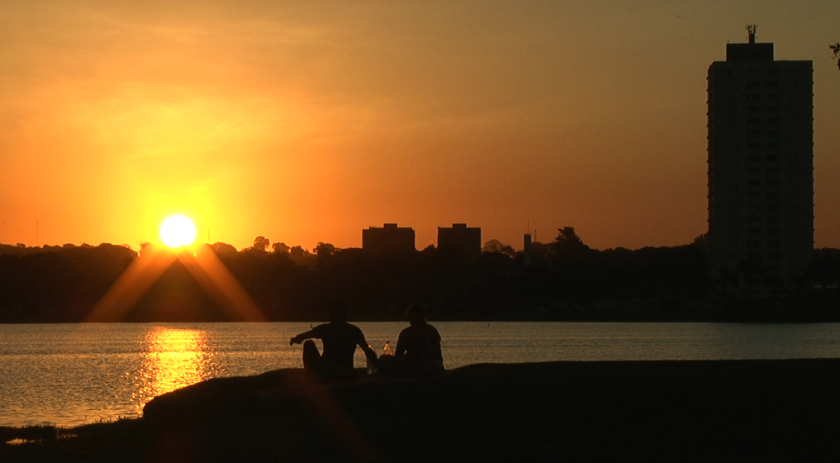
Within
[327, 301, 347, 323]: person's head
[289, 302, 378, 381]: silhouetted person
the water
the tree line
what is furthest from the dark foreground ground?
the tree line

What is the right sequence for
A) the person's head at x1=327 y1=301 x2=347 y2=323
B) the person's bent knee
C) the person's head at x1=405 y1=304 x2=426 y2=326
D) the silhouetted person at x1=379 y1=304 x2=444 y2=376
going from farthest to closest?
the person's head at x1=405 y1=304 x2=426 y2=326 → the person's head at x1=327 y1=301 x2=347 y2=323 → the silhouetted person at x1=379 y1=304 x2=444 y2=376 → the person's bent knee

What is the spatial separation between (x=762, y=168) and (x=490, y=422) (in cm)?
14963

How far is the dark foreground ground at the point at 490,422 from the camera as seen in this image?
13641 mm

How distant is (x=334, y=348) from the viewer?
60.7 ft

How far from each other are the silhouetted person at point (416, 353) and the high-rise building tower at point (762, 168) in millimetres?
140041

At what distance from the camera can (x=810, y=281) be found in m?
150

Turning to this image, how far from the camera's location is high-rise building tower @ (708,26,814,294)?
15462 cm

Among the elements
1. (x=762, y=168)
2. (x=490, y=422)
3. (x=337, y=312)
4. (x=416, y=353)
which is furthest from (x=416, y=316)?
(x=762, y=168)

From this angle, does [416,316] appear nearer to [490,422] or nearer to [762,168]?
[490,422]

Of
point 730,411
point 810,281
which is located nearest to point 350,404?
point 730,411

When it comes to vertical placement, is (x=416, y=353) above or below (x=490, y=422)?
above

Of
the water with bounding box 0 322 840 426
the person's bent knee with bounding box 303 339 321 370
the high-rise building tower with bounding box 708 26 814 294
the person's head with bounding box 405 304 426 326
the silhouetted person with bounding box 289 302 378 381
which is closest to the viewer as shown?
the silhouetted person with bounding box 289 302 378 381

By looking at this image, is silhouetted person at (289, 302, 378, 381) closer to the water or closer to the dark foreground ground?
the dark foreground ground

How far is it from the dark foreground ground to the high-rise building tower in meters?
141
